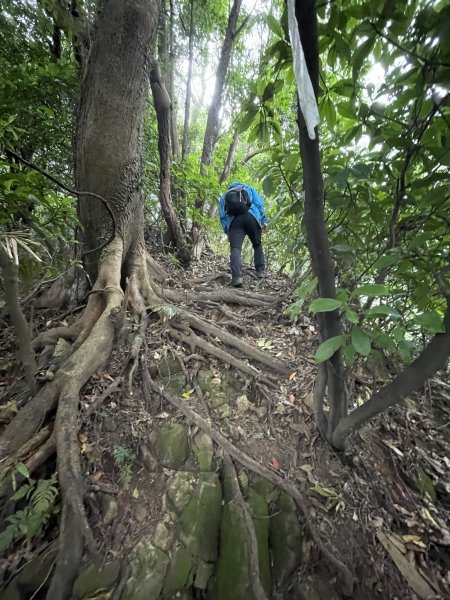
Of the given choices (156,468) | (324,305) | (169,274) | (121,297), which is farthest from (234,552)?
(169,274)

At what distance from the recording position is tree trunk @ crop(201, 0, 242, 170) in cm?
536

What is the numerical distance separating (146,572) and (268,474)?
0.92 m

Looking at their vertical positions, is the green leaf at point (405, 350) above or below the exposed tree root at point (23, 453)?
above

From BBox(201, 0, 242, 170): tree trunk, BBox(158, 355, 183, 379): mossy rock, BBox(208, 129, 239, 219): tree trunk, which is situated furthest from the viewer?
BBox(208, 129, 239, 219): tree trunk

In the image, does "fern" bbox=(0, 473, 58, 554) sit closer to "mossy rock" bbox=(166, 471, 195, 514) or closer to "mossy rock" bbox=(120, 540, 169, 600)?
"mossy rock" bbox=(120, 540, 169, 600)

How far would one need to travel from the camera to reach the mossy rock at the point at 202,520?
1710 mm

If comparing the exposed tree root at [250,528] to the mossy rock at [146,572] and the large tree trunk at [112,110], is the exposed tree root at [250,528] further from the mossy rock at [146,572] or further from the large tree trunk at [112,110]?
the large tree trunk at [112,110]

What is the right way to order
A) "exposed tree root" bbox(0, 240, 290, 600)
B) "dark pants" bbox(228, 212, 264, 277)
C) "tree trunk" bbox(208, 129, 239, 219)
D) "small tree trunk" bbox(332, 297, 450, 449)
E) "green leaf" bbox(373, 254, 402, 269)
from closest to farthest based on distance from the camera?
"green leaf" bbox(373, 254, 402, 269), "small tree trunk" bbox(332, 297, 450, 449), "exposed tree root" bbox(0, 240, 290, 600), "dark pants" bbox(228, 212, 264, 277), "tree trunk" bbox(208, 129, 239, 219)

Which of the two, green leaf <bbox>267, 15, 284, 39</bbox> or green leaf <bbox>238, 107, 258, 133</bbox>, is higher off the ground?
green leaf <bbox>267, 15, 284, 39</bbox>

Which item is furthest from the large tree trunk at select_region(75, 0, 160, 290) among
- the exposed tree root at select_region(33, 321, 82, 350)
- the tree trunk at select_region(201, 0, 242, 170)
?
the tree trunk at select_region(201, 0, 242, 170)

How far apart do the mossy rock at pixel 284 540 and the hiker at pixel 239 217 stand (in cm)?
288

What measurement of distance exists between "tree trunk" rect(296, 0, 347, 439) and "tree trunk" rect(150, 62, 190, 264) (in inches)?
136

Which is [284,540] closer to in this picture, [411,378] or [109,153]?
[411,378]

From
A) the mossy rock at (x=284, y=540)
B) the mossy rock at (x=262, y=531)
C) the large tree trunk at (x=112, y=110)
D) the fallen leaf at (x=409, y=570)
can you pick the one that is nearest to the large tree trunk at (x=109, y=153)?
the large tree trunk at (x=112, y=110)
